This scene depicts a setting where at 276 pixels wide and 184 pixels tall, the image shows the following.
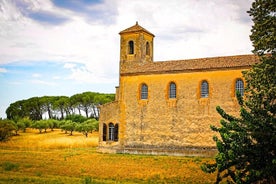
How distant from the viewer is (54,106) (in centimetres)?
9544

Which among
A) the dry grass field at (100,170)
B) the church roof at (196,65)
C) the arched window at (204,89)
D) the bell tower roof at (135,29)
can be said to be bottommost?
the dry grass field at (100,170)

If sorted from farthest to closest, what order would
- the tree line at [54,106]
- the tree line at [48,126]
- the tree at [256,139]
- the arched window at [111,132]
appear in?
the tree line at [54,106], the tree line at [48,126], the arched window at [111,132], the tree at [256,139]

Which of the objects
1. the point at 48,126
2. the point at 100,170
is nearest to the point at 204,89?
the point at 100,170

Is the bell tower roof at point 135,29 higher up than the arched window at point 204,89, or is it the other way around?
the bell tower roof at point 135,29

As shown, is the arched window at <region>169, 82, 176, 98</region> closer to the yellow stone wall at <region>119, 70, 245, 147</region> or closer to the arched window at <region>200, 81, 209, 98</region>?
the yellow stone wall at <region>119, 70, 245, 147</region>

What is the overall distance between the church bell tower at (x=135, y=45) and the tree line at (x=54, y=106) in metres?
51.1

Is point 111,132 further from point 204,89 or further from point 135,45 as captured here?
point 204,89

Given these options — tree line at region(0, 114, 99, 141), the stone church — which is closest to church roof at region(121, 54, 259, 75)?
the stone church

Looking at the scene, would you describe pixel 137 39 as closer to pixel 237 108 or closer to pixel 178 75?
pixel 178 75

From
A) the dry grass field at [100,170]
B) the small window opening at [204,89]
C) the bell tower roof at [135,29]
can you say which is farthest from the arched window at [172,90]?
the bell tower roof at [135,29]

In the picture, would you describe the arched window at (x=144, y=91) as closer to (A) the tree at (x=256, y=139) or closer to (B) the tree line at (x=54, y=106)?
(A) the tree at (x=256, y=139)

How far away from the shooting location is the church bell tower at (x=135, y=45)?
3762cm

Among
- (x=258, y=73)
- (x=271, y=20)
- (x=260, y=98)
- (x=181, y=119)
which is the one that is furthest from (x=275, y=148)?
(x=181, y=119)

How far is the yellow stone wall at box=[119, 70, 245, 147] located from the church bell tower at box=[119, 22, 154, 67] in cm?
347
